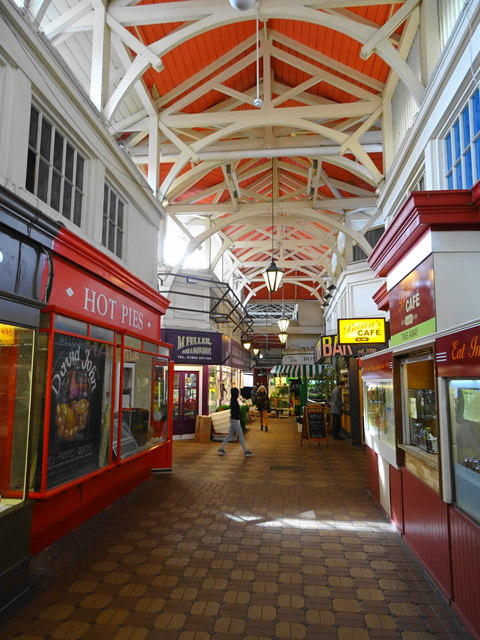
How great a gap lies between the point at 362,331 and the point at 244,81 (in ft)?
22.0

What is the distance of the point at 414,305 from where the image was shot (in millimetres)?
5141

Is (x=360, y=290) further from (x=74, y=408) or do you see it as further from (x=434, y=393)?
(x=74, y=408)

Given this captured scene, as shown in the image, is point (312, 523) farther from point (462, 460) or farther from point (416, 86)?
point (416, 86)

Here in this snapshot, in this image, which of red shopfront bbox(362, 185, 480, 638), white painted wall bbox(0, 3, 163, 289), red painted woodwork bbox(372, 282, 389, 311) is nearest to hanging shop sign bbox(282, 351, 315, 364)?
red painted woodwork bbox(372, 282, 389, 311)

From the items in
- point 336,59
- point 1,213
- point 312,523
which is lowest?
point 312,523

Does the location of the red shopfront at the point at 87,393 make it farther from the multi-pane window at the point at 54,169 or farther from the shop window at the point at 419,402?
the shop window at the point at 419,402

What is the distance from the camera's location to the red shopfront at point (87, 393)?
13.8ft

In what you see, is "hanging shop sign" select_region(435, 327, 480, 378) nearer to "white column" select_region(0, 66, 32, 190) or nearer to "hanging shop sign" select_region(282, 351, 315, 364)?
"white column" select_region(0, 66, 32, 190)

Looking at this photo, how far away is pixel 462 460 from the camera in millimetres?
3371

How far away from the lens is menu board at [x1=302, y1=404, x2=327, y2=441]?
40.0ft

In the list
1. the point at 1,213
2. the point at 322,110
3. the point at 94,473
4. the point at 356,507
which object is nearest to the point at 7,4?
the point at 1,213

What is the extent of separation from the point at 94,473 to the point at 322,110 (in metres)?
8.09

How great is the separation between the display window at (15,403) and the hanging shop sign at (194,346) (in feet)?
34.0

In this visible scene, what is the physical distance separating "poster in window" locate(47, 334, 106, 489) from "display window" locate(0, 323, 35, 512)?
15.8 inches
